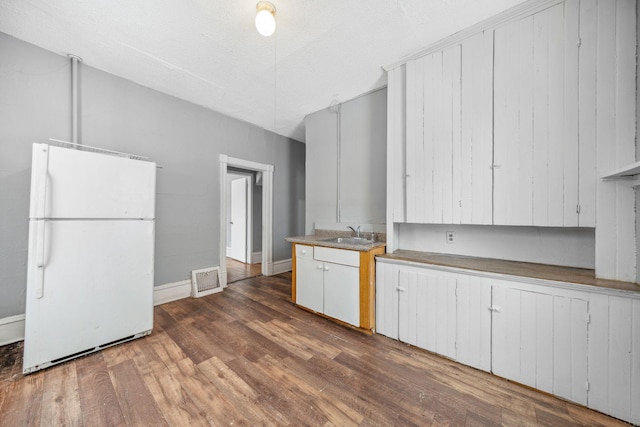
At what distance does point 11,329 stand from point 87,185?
151 centimetres

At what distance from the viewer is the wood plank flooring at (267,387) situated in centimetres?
129

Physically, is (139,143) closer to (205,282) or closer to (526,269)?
(205,282)

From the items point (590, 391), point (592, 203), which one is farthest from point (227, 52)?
point (590, 391)

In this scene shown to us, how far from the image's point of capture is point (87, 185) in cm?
180

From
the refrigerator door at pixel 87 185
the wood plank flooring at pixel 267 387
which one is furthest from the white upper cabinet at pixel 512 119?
the refrigerator door at pixel 87 185

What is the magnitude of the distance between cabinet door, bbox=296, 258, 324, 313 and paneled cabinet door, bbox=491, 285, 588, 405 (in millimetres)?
1564

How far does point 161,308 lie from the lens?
273 centimetres

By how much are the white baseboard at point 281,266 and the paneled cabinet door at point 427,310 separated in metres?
2.72

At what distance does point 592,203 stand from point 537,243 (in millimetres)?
535

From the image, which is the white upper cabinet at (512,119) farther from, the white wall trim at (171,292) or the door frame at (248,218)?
the door frame at (248,218)

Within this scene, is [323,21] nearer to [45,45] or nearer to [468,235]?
[468,235]

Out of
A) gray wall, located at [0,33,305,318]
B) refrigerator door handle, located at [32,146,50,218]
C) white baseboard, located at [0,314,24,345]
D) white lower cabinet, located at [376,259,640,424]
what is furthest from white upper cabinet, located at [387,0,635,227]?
white baseboard, located at [0,314,24,345]

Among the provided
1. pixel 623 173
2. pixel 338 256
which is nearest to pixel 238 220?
pixel 338 256

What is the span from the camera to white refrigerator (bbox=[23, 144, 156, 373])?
161 cm
